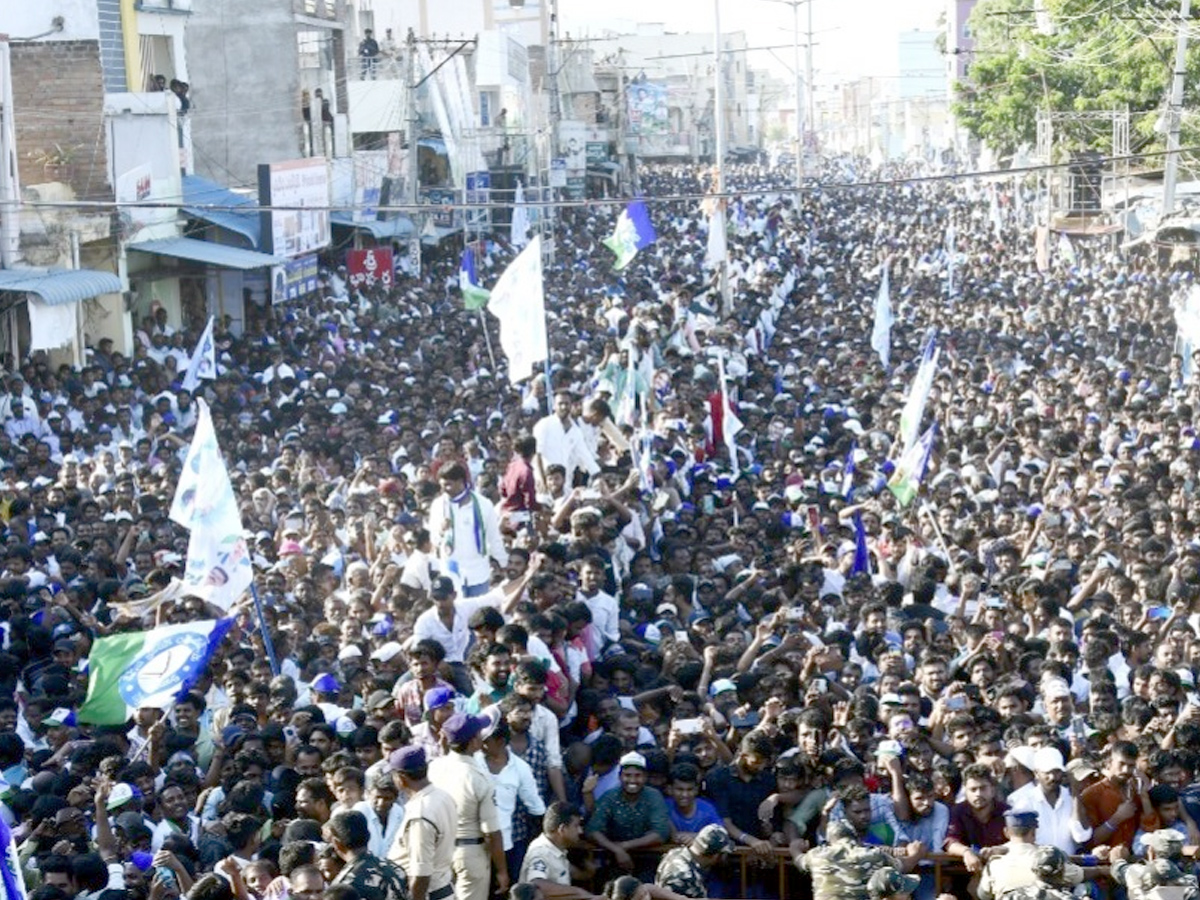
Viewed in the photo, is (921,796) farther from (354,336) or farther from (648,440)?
(354,336)

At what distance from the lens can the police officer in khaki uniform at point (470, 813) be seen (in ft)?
22.8

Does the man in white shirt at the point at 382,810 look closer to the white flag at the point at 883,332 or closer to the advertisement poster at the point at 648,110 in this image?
the white flag at the point at 883,332

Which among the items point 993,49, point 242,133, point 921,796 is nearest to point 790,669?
point 921,796

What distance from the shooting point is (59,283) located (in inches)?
816

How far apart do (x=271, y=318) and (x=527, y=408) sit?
933 centimetres

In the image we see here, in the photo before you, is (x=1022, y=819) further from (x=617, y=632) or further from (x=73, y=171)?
(x=73, y=171)

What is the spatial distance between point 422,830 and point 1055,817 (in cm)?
236

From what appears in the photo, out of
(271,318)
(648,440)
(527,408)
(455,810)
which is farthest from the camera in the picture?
(271,318)

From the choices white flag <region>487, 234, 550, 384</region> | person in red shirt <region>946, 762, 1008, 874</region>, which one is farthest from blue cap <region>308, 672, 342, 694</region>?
white flag <region>487, 234, 550, 384</region>

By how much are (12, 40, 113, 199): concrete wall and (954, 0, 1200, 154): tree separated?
12250 millimetres

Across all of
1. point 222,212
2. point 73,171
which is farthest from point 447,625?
point 222,212

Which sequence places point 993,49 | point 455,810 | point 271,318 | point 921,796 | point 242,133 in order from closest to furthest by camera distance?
point 455,810 → point 921,796 → point 271,318 → point 242,133 → point 993,49

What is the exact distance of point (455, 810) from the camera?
683cm

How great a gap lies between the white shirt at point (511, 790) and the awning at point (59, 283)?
13.8m
